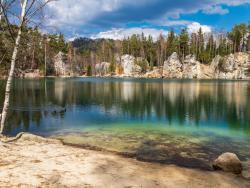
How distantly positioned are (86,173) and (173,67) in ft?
608

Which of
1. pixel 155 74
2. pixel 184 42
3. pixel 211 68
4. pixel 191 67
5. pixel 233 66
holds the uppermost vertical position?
pixel 184 42

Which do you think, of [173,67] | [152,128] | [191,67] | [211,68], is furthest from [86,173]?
[173,67]

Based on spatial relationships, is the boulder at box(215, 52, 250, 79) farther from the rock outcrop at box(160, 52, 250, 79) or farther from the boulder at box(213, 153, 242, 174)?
the boulder at box(213, 153, 242, 174)

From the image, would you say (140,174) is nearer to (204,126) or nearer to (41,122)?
→ (204,126)

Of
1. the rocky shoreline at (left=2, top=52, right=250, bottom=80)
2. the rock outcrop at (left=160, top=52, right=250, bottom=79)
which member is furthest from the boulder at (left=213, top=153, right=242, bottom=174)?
the rock outcrop at (left=160, top=52, right=250, bottom=79)

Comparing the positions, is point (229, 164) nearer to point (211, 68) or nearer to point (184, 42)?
point (211, 68)

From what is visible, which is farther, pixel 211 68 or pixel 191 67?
pixel 191 67

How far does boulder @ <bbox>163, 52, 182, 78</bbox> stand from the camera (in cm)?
19438

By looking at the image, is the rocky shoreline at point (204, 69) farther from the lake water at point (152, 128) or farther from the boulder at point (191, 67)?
the lake water at point (152, 128)

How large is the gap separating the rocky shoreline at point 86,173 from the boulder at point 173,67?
593 ft

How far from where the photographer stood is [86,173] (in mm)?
13773

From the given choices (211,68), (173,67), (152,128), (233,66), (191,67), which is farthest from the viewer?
(173,67)

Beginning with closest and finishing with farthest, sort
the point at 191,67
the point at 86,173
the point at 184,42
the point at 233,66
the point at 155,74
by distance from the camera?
1. the point at 86,173
2. the point at 233,66
3. the point at 191,67
4. the point at 184,42
5. the point at 155,74

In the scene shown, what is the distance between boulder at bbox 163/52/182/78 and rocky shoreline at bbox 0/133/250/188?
593ft
